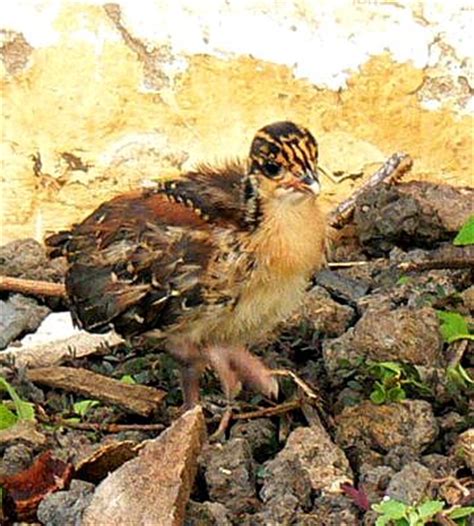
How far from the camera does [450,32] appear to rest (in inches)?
212

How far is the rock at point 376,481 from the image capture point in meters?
3.91

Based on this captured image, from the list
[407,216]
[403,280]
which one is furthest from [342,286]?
[407,216]

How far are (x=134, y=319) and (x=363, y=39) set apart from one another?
4.97 ft

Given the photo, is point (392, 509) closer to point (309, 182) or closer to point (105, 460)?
point (105, 460)

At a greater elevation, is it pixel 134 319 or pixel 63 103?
pixel 63 103

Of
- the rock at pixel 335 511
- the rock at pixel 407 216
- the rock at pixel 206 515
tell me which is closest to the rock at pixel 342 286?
the rock at pixel 407 216

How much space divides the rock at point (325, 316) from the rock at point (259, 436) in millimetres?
535

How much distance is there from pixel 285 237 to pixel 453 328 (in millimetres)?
603

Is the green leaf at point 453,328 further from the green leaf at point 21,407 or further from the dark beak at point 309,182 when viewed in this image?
the green leaf at point 21,407

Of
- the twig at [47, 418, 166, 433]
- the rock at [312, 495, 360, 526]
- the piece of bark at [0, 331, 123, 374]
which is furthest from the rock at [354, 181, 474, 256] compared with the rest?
the rock at [312, 495, 360, 526]

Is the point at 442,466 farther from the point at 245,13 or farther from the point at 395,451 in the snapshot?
the point at 245,13

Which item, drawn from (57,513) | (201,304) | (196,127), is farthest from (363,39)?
(57,513)

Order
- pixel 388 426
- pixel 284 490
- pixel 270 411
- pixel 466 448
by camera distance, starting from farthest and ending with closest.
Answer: pixel 270 411, pixel 388 426, pixel 466 448, pixel 284 490

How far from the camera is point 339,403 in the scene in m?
4.38
